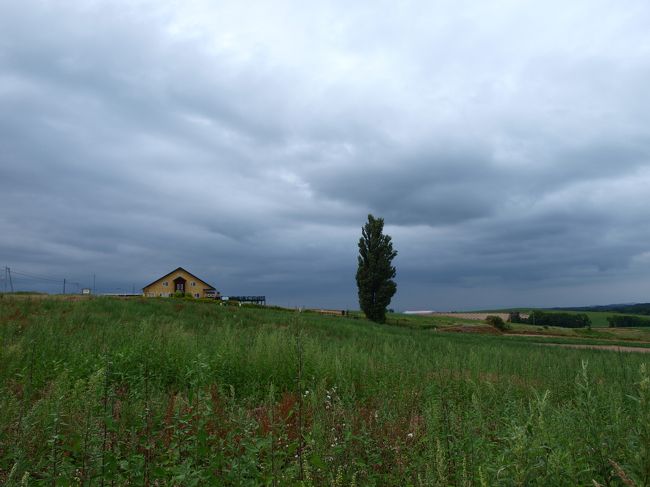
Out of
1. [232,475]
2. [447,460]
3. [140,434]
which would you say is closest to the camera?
[232,475]

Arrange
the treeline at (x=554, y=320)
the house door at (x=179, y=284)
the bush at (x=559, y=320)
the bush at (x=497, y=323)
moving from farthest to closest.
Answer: the treeline at (x=554, y=320), the bush at (x=559, y=320), the house door at (x=179, y=284), the bush at (x=497, y=323)

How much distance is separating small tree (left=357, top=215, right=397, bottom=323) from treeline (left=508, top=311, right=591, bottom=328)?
1388 inches

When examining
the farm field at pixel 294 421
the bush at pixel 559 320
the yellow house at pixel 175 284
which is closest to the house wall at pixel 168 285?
the yellow house at pixel 175 284

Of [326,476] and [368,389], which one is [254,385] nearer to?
[368,389]

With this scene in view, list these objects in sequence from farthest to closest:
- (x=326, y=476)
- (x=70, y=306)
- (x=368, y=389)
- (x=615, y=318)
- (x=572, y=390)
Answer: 1. (x=615, y=318)
2. (x=70, y=306)
3. (x=572, y=390)
4. (x=368, y=389)
5. (x=326, y=476)

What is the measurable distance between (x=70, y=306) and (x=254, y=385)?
21821 millimetres

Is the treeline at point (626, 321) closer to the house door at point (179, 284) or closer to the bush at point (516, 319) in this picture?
the bush at point (516, 319)

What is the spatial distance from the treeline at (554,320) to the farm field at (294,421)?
7309 cm

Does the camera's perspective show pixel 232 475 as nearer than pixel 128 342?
Yes

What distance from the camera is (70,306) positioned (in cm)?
2406

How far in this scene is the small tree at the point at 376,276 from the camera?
172 feet

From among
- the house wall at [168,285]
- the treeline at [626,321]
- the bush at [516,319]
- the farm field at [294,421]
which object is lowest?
the treeline at [626,321]

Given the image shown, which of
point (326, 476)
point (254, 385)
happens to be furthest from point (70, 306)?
point (326, 476)

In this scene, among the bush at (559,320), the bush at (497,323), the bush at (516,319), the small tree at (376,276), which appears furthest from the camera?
Result: the bush at (516,319)
